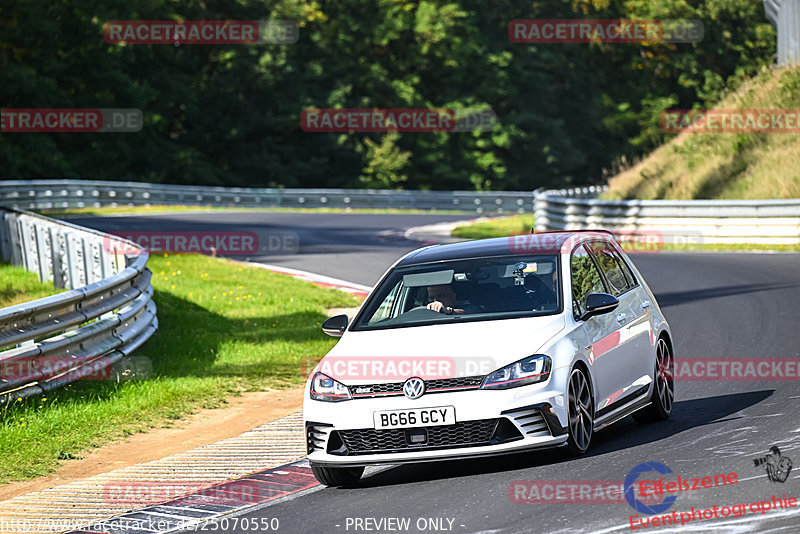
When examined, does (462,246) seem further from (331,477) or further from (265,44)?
(265,44)

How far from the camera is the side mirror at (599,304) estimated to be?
28.4ft

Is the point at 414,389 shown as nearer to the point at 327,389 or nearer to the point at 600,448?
the point at 327,389

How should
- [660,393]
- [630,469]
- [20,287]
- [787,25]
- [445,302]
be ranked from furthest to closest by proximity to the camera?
[787,25]
[20,287]
[660,393]
[445,302]
[630,469]

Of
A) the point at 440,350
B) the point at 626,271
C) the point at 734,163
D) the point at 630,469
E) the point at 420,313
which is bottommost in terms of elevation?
the point at 630,469

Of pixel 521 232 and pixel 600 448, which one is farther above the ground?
pixel 600 448

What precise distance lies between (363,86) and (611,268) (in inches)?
2462

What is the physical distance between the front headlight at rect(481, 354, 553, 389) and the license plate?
0.28m

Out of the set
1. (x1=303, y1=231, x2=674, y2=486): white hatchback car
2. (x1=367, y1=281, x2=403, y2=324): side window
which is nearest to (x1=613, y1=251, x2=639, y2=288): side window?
(x1=303, y1=231, x2=674, y2=486): white hatchback car

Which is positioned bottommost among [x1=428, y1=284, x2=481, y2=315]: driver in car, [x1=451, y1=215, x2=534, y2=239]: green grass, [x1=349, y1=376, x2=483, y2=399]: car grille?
[x1=451, y1=215, x2=534, y2=239]: green grass

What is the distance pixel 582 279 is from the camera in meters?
9.30

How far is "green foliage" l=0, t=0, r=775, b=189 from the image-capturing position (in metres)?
61.9

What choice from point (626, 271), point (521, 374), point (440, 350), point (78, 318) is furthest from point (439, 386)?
point (78, 318)

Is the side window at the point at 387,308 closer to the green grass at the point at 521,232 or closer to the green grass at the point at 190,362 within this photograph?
the green grass at the point at 190,362

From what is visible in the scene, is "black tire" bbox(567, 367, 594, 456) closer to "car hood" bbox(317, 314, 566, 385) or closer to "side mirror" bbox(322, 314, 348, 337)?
"car hood" bbox(317, 314, 566, 385)
